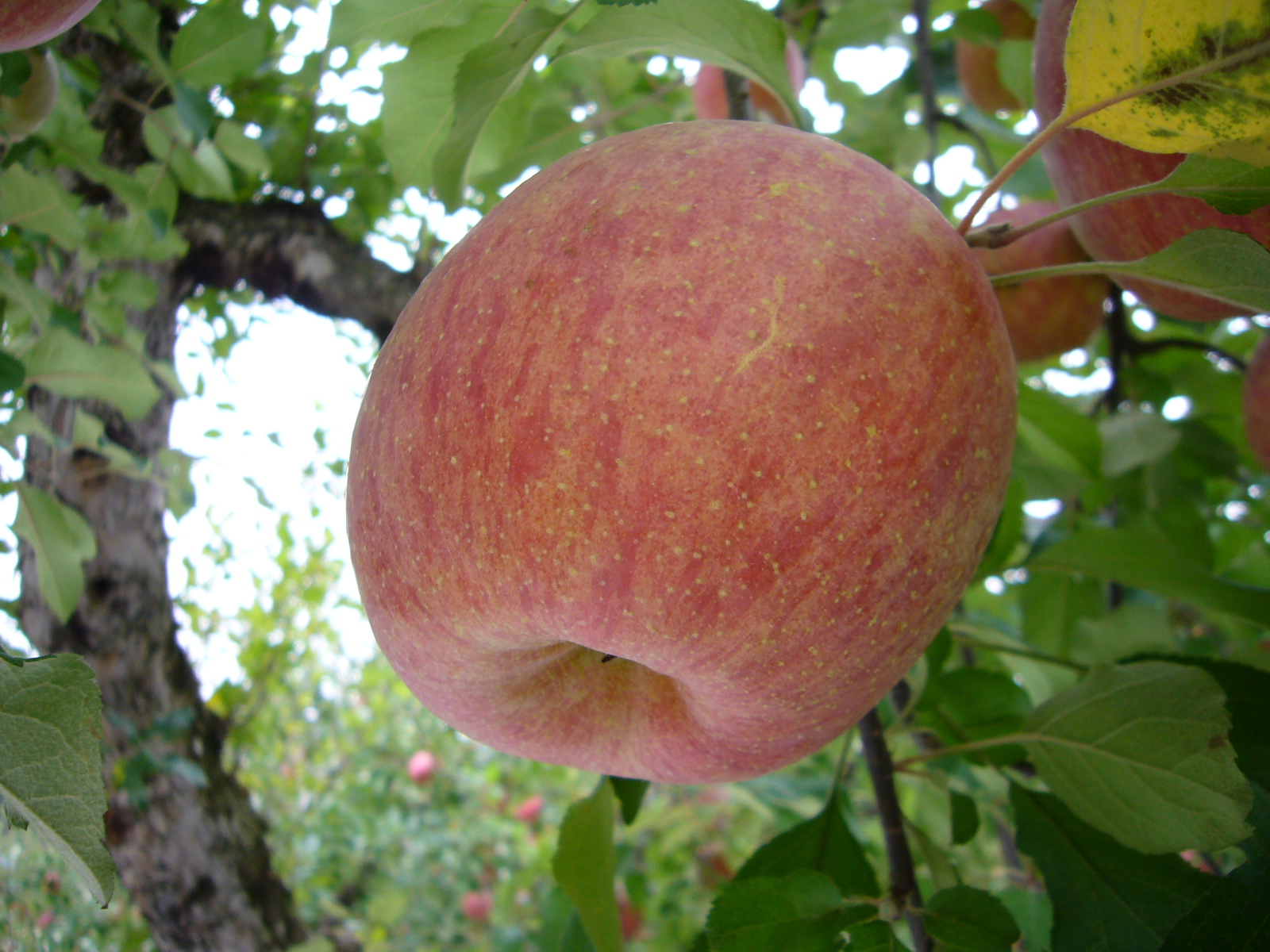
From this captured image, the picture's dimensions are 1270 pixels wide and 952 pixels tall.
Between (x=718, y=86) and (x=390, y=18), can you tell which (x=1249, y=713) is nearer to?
(x=390, y=18)

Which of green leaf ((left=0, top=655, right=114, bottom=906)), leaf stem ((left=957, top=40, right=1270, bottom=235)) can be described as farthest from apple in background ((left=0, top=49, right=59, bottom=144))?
leaf stem ((left=957, top=40, right=1270, bottom=235))

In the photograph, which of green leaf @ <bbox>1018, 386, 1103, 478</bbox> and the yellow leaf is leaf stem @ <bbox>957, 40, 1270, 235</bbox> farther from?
green leaf @ <bbox>1018, 386, 1103, 478</bbox>

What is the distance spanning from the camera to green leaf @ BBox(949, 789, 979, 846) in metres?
0.78

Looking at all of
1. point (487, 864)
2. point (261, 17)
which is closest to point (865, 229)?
point (261, 17)

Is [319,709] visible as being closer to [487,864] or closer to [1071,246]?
[487,864]

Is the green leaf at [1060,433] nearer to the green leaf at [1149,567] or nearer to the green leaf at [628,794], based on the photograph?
the green leaf at [1149,567]

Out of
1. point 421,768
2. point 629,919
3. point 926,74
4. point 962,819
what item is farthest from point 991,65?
point 421,768

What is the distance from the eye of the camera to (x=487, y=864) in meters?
2.67

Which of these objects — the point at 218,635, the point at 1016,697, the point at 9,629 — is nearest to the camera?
the point at 1016,697

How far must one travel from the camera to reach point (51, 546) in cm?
81

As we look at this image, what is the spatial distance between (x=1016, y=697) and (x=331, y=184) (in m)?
1.16

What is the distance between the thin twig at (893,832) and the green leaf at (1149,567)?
366 millimetres

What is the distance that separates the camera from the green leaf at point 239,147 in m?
0.96

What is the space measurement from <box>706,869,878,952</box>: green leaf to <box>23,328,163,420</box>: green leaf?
74 centimetres
